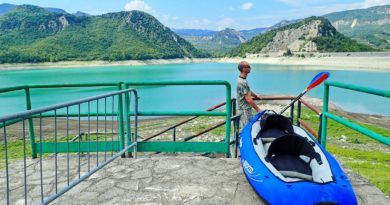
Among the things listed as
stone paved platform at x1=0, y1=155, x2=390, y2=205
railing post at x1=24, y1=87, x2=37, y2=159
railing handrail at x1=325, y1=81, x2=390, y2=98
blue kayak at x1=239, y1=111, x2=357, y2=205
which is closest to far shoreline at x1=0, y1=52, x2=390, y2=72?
railing handrail at x1=325, y1=81, x2=390, y2=98

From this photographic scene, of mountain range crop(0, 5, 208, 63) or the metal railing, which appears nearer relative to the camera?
the metal railing

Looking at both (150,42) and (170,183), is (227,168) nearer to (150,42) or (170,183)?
(170,183)

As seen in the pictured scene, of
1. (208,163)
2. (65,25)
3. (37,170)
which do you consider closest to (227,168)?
(208,163)

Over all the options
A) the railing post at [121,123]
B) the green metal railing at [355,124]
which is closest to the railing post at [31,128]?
the railing post at [121,123]

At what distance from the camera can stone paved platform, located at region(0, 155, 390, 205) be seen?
13.4 feet

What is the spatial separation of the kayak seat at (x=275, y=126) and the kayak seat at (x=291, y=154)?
0.77 metres

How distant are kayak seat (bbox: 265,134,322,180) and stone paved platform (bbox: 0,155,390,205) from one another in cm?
51

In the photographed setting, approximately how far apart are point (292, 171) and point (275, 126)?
129 centimetres

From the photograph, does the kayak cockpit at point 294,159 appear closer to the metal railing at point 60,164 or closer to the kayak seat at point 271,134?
the kayak seat at point 271,134

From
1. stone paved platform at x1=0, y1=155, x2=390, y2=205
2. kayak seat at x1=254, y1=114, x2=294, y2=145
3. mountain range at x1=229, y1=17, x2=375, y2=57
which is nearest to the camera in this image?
stone paved platform at x1=0, y1=155, x2=390, y2=205

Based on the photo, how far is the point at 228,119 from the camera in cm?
568

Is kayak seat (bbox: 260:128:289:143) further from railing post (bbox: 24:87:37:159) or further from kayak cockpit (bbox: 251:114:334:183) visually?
railing post (bbox: 24:87:37:159)

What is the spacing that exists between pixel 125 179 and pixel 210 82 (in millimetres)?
2022

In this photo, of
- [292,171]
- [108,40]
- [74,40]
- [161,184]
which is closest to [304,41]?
[108,40]
